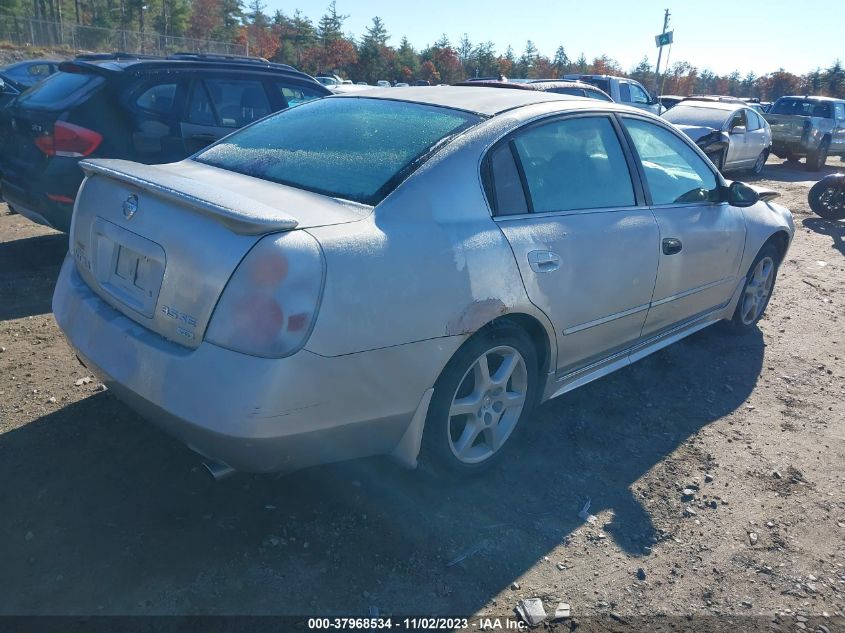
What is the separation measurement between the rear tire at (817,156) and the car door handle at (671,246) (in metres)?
16.7

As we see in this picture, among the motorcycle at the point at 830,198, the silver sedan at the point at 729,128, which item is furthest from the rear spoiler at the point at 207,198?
the silver sedan at the point at 729,128

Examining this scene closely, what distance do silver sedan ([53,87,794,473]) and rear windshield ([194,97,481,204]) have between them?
0.04 feet

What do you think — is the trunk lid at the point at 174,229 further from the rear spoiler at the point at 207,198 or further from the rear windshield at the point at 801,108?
the rear windshield at the point at 801,108

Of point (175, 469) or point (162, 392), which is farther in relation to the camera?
point (175, 469)

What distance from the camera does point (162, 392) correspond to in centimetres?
235

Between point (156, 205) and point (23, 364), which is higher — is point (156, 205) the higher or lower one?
the higher one

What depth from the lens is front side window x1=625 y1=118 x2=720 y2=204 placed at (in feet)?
12.7

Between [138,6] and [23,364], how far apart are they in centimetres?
5972

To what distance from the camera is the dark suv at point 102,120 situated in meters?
5.22

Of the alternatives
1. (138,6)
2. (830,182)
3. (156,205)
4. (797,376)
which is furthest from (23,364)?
(138,6)

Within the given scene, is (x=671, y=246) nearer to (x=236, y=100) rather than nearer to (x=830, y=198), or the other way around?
(x=236, y=100)

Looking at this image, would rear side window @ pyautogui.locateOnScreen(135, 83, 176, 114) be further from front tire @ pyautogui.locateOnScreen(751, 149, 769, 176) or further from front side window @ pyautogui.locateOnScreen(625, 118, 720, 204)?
front tire @ pyautogui.locateOnScreen(751, 149, 769, 176)

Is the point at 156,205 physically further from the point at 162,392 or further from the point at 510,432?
the point at 510,432

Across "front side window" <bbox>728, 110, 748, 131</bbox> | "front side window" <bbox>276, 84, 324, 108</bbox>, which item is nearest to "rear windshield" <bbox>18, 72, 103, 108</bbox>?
"front side window" <bbox>276, 84, 324, 108</bbox>
